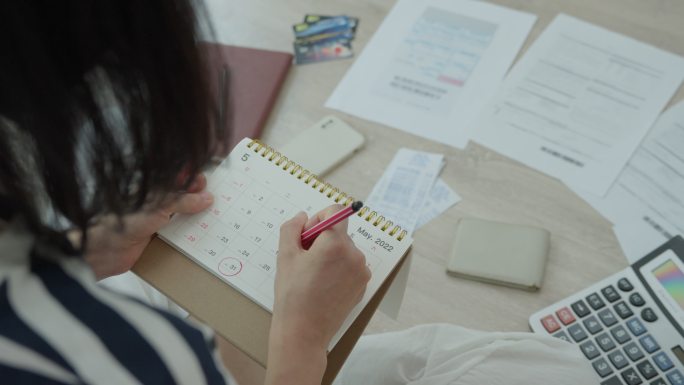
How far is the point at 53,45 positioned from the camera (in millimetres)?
348

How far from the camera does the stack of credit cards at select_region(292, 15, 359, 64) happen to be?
946 mm

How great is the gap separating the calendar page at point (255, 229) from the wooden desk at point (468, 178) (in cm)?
11

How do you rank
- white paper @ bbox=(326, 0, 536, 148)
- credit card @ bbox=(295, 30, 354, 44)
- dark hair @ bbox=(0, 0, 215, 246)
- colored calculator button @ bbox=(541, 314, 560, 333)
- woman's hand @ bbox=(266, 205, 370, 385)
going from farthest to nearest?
credit card @ bbox=(295, 30, 354, 44) → white paper @ bbox=(326, 0, 536, 148) → colored calculator button @ bbox=(541, 314, 560, 333) → woman's hand @ bbox=(266, 205, 370, 385) → dark hair @ bbox=(0, 0, 215, 246)

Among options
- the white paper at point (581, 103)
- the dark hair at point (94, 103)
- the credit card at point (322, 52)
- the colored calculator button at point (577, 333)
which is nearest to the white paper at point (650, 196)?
the white paper at point (581, 103)

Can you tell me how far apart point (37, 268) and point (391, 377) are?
0.37m

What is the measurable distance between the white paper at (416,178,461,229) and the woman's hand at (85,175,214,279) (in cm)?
27

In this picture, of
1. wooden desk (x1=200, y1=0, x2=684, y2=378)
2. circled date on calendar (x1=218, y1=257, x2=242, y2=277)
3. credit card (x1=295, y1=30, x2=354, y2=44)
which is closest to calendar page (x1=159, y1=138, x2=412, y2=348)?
circled date on calendar (x1=218, y1=257, x2=242, y2=277)

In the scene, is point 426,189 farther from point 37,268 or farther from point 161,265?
point 37,268

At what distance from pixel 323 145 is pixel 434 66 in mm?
221

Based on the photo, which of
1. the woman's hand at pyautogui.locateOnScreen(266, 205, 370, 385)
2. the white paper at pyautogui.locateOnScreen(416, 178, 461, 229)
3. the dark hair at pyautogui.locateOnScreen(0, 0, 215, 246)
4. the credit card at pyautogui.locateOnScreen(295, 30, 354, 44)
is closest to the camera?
the dark hair at pyautogui.locateOnScreen(0, 0, 215, 246)

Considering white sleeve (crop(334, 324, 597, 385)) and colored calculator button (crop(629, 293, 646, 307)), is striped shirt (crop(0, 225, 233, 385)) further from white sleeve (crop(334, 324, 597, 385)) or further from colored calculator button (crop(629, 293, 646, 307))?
colored calculator button (crop(629, 293, 646, 307))

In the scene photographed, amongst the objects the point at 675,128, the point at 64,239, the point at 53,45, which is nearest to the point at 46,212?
the point at 64,239

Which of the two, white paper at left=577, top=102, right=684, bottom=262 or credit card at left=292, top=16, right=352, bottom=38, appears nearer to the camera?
white paper at left=577, top=102, right=684, bottom=262

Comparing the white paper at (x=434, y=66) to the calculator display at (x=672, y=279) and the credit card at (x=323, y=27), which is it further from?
the calculator display at (x=672, y=279)
